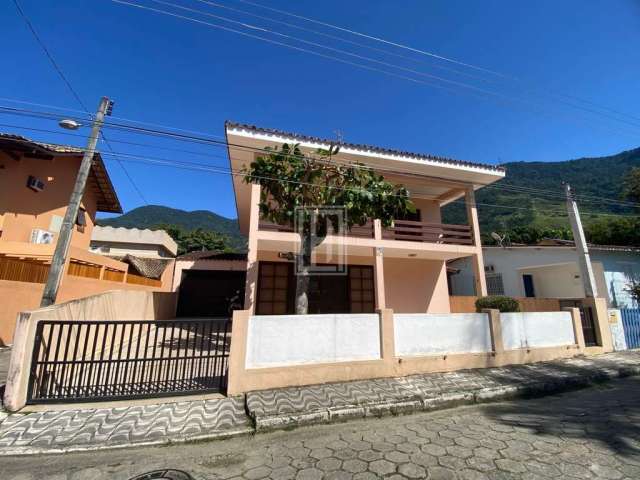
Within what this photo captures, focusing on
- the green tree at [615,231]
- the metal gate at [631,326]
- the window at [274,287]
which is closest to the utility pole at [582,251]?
the metal gate at [631,326]

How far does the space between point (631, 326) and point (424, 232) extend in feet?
20.2

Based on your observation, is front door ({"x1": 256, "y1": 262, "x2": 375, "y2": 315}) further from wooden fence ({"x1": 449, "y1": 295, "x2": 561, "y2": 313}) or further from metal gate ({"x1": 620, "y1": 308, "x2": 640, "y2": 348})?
metal gate ({"x1": 620, "y1": 308, "x2": 640, "y2": 348})

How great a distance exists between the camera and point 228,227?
79.3 m

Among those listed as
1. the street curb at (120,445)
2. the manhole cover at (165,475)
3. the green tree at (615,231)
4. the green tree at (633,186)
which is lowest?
the manhole cover at (165,475)

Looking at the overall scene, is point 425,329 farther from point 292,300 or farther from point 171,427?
point 292,300

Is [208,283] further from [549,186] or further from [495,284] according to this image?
[549,186]

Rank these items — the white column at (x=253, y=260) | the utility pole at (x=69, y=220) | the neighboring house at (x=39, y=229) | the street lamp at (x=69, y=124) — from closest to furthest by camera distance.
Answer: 1. the utility pole at (x=69, y=220)
2. the street lamp at (x=69, y=124)
3. the neighboring house at (x=39, y=229)
4. the white column at (x=253, y=260)

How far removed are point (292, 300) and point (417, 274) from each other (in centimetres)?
467

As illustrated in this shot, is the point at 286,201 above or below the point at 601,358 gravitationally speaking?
above

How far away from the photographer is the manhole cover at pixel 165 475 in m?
2.40

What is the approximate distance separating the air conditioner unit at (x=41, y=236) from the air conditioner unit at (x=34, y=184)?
163 cm

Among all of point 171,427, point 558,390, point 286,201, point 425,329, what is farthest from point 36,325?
point 558,390

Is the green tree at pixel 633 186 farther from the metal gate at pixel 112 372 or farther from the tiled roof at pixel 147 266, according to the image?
the tiled roof at pixel 147 266

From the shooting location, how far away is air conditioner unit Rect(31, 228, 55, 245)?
10.2 meters
